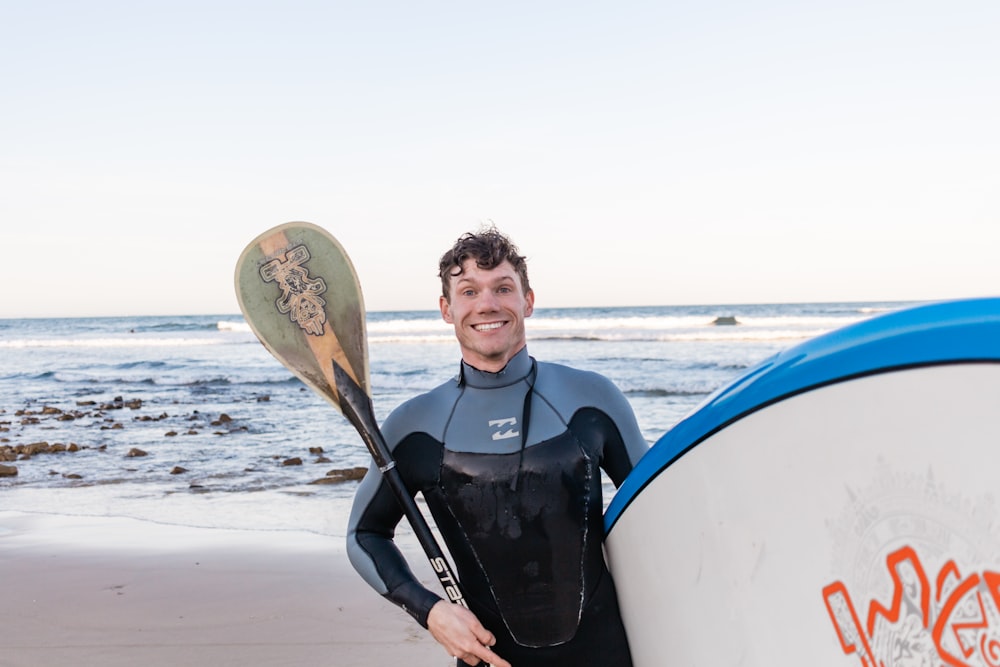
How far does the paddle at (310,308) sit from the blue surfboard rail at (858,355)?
46.5 inches

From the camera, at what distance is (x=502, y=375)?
Result: 237cm

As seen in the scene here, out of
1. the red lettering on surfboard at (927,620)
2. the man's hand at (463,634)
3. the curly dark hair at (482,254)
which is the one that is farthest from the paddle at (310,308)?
the red lettering on surfboard at (927,620)

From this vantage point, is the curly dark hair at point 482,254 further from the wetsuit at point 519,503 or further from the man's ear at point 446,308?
the wetsuit at point 519,503

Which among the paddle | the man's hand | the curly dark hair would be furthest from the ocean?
the paddle

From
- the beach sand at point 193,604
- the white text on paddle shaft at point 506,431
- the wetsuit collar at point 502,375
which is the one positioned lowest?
the beach sand at point 193,604

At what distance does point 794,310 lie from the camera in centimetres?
4375

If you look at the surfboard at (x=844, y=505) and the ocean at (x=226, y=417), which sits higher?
the surfboard at (x=844, y=505)

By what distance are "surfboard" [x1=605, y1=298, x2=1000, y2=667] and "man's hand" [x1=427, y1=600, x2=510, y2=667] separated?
41cm

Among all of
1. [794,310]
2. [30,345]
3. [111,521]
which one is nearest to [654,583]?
[111,521]

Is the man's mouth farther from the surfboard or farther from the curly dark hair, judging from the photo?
the surfboard

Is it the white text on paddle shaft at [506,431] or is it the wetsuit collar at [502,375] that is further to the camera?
the wetsuit collar at [502,375]

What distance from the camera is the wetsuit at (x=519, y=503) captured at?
7.14ft

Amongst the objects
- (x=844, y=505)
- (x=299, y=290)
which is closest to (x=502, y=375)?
(x=299, y=290)

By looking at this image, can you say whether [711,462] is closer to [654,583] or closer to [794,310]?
[654,583]
